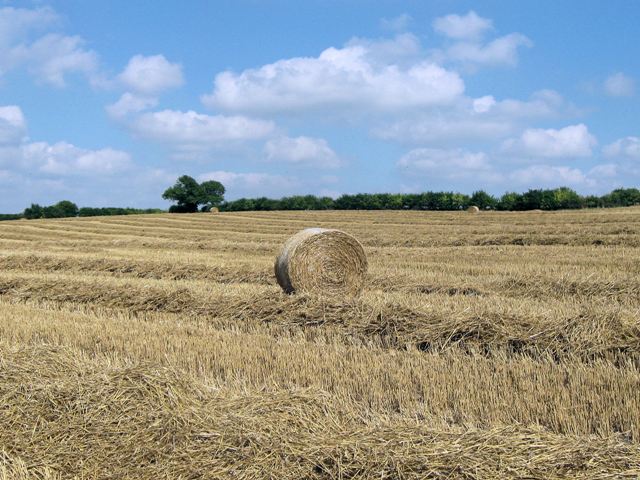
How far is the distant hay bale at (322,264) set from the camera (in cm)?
1091

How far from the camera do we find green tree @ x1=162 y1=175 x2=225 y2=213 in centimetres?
6281

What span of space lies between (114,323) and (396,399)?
4.53 metres

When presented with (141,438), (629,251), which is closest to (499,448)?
(141,438)

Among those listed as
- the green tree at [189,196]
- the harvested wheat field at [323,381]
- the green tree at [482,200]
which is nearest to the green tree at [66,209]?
the green tree at [189,196]

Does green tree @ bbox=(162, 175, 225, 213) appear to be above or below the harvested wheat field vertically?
above

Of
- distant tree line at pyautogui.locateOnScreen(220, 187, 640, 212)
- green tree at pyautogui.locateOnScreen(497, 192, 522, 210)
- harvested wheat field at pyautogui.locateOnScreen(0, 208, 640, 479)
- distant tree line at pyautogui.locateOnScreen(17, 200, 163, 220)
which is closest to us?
harvested wheat field at pyautogui.locateOnScreen(0, 208, 640, 479)

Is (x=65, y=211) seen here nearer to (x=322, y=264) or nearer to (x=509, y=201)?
(x=509, y=201)

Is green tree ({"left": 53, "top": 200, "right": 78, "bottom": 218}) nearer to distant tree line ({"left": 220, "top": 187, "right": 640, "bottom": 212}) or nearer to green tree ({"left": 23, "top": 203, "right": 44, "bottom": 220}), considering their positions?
green tree ({"left": 23, "top": 203, "right": 44, "bottom": 220})

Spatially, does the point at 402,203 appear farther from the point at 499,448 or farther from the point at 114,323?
the point at 499,448

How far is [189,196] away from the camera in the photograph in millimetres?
62875

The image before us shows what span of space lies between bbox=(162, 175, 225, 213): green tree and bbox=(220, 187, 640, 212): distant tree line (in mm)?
1643

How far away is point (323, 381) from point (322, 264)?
212 inches

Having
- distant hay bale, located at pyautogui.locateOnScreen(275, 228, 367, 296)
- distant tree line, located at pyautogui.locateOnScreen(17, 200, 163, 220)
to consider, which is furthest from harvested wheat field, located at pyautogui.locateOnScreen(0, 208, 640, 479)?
distant tree line, located at pyautogui.locateOnScreen(17, 200, 163, 220)

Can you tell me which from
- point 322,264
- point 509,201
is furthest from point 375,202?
point 322,264
